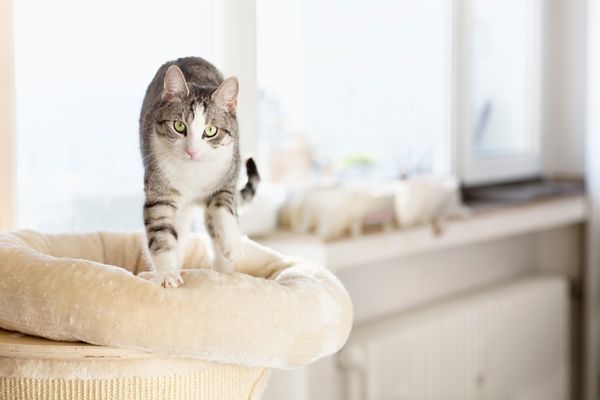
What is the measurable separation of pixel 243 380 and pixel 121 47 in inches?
33.1

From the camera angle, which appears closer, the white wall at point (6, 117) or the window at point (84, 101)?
the white wall at point (6, 117)

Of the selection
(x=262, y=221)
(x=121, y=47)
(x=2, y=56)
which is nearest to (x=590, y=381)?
(x=262, y=221)

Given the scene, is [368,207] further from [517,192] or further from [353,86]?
[517,192]

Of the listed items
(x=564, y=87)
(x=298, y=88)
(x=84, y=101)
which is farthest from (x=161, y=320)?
(x=564, y=87)

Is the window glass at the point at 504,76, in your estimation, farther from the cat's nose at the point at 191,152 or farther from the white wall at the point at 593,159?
the cat's nose at the point at 191,152

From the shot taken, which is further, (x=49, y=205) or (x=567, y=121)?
(x=567, y=121)

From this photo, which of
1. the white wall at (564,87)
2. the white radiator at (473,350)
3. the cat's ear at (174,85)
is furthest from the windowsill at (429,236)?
the cat's ear at (174,85)

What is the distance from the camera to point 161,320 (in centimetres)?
91

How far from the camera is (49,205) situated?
1573mm

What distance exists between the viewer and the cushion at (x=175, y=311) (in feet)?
2.99

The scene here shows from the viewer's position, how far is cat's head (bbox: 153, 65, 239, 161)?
997 mm

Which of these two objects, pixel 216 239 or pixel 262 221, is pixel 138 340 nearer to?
pixel 216 239

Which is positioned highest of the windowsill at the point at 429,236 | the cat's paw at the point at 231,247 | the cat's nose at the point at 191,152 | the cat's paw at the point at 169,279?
the cat's nose at the point at 191,152

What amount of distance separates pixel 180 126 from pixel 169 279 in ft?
0.61
